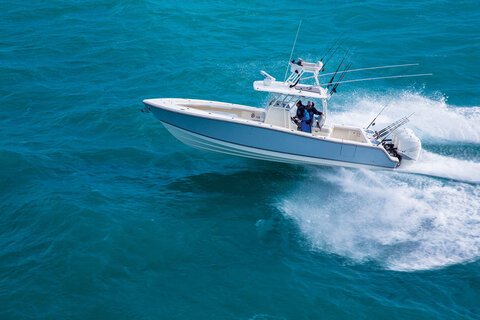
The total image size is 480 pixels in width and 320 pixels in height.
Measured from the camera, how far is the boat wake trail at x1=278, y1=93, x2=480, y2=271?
19.5 meters

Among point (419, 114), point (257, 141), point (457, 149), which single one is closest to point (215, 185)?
point (257, 141)

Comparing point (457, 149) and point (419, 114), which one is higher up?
point (419, 114)

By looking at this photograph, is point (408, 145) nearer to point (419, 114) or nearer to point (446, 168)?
point (446, 168)

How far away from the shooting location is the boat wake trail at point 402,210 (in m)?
19.5

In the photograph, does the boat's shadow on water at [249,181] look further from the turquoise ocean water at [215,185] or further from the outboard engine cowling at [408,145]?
the outboard engine cowling at [408,145]

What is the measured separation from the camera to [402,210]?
21797 millimetres

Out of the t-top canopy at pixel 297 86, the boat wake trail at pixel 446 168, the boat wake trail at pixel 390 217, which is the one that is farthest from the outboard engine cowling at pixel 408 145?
the t-top canopy at pixel 297 86

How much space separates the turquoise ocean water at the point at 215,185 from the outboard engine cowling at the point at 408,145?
97cm

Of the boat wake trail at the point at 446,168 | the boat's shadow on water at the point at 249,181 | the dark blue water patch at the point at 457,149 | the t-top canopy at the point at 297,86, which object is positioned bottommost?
the boat's shadow on water at the point at 249,181

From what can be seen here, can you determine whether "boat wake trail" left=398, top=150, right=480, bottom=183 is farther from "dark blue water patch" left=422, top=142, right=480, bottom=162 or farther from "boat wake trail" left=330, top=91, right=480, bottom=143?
"boat wake trail" left=330, top=91, right=480, bottom=143

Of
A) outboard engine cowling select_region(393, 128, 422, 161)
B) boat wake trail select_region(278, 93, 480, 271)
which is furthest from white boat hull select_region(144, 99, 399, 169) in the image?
boat wake trail select_region(278, 93, 480, 271)

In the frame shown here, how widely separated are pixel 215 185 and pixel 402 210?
7557 millimetres

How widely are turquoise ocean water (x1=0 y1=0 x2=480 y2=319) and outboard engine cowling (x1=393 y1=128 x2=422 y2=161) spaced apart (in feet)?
3.18

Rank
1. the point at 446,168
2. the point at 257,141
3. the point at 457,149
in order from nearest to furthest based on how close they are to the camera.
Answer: the point at 257,141 < the point at 446,168 < the point at 457,149
